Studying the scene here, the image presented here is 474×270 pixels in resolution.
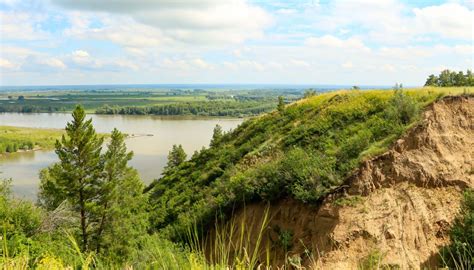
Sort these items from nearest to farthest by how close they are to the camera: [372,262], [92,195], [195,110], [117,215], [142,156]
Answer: [372,262] < [92,195] < [117,215] < [142,156] < [195,110]

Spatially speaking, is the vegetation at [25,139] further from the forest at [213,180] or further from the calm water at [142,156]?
the forest at [213,180]

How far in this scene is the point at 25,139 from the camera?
89.7 meters

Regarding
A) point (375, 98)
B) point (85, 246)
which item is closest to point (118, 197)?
point (85, 246)

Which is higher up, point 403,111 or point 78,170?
point 403,111

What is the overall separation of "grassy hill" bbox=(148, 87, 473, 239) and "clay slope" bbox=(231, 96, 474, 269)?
0.65 meters

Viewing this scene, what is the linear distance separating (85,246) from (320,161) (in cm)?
1297

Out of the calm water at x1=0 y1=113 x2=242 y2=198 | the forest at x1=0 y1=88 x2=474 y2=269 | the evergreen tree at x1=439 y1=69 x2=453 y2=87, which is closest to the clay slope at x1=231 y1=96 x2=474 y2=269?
the forest at x1=0 y1=88 x2=474 y2=269

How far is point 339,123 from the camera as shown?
19.6 m

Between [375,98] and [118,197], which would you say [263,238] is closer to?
[375,98]

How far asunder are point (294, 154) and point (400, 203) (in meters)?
5.03

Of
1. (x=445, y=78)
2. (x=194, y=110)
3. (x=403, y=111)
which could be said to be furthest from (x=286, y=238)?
(x=194, y=110)

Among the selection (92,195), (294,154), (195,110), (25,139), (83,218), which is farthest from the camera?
(195,110)

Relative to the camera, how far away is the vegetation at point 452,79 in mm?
22777

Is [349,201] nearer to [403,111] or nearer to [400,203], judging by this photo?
[400,203]
